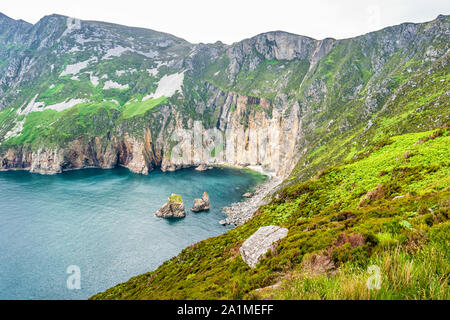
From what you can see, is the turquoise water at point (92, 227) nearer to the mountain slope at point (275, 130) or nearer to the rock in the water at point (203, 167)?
the rock in the water at point (203, 167)

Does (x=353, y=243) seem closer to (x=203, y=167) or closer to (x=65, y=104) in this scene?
(x=203, y=167)

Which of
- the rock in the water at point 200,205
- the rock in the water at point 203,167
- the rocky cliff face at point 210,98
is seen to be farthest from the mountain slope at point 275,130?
the rock in the water at point 200,205

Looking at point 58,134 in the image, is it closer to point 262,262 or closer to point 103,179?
point 103,179

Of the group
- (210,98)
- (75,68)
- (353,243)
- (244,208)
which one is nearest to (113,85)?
(75,68)
